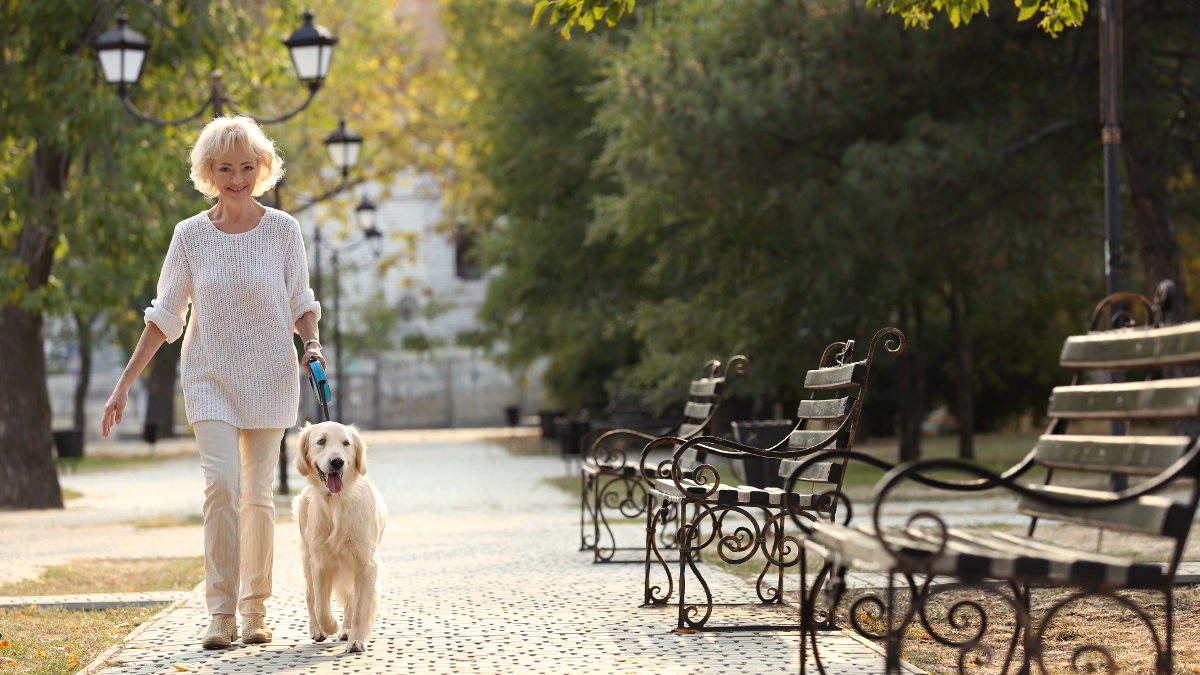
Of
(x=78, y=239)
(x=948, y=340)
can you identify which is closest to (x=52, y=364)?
(x=948, y=340)

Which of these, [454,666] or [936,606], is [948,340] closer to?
[936,606]

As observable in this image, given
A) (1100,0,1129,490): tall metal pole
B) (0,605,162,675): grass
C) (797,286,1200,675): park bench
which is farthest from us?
(1100,0,1129,490): tall metal pole

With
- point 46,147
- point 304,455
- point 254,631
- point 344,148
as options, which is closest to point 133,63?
point 46,147

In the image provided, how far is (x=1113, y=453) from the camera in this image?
4227 mm

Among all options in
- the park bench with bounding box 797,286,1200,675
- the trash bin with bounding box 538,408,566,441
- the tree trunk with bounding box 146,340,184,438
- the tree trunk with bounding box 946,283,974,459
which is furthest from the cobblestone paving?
the tree trunk with bounding box 146,340,184,438

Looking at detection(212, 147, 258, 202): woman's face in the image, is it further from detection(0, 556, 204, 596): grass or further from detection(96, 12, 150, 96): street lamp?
detection(96, 12, 150, 96): street lamp

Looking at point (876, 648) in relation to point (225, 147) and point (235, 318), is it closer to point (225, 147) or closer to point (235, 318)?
point (235, 318)

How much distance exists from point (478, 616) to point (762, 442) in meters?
4.94

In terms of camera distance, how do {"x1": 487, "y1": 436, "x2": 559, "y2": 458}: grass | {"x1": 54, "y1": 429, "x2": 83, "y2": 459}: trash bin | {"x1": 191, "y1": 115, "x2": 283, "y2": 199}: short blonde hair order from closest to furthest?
{"x1": 191, "y1": 115, "x2": 283, "y2": 199}: short blonde hair
{"x1": 54, "y1": 429, "x2": 83, "y2": 459}: trash bin
{"x1": 487, "y1": 436, "x2": 559, "y2": 458}: grass

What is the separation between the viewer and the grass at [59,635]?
18.2 feet

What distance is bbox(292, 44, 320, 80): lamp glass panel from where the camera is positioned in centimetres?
1323

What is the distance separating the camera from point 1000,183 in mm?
16078

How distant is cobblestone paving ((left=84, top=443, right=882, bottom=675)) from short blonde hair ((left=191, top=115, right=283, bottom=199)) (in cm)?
199

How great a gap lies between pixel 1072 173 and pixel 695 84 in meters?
4.85
